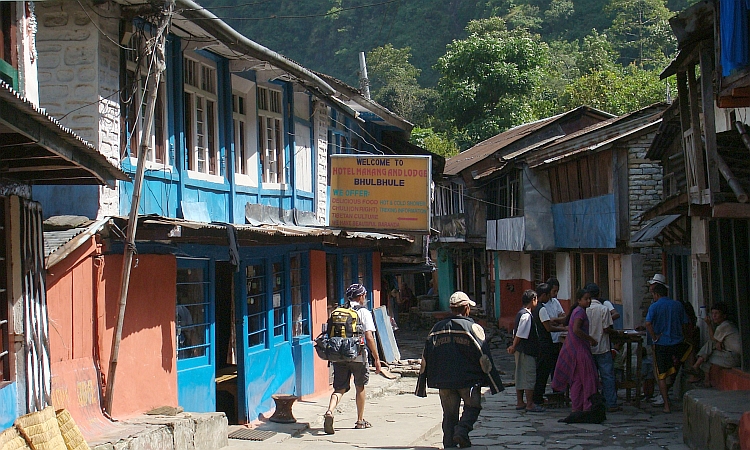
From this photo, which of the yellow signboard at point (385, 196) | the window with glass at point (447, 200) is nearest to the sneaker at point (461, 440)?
→ the yellow signboard at point (385, 196)

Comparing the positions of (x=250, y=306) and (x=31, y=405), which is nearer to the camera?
(x=31, y=405)

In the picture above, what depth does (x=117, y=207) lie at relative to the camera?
908 centimetres

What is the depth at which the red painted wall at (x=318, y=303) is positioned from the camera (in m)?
15.0

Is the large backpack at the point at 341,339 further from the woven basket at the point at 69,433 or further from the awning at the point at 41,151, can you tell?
the woven basket at the point at 69,433

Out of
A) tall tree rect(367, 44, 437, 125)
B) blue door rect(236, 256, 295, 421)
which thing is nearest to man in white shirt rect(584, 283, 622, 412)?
blue door rect(236, 256, 295, 421)

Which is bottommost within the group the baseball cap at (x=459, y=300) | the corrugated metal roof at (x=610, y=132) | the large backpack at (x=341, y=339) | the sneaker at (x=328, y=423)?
the sneaker at (x=328, y=423)

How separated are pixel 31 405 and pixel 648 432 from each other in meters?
6.92

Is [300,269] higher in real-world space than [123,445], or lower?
higher

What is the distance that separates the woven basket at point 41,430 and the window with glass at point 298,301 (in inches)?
311

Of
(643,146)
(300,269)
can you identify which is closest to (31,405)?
(300,269)

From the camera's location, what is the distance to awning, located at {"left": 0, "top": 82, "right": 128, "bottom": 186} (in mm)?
5629

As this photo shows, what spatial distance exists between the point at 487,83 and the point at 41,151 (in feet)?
113

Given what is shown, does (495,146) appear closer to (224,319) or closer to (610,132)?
(610,132)

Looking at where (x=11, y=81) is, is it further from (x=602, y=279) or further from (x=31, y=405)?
(x=602, y=279)
